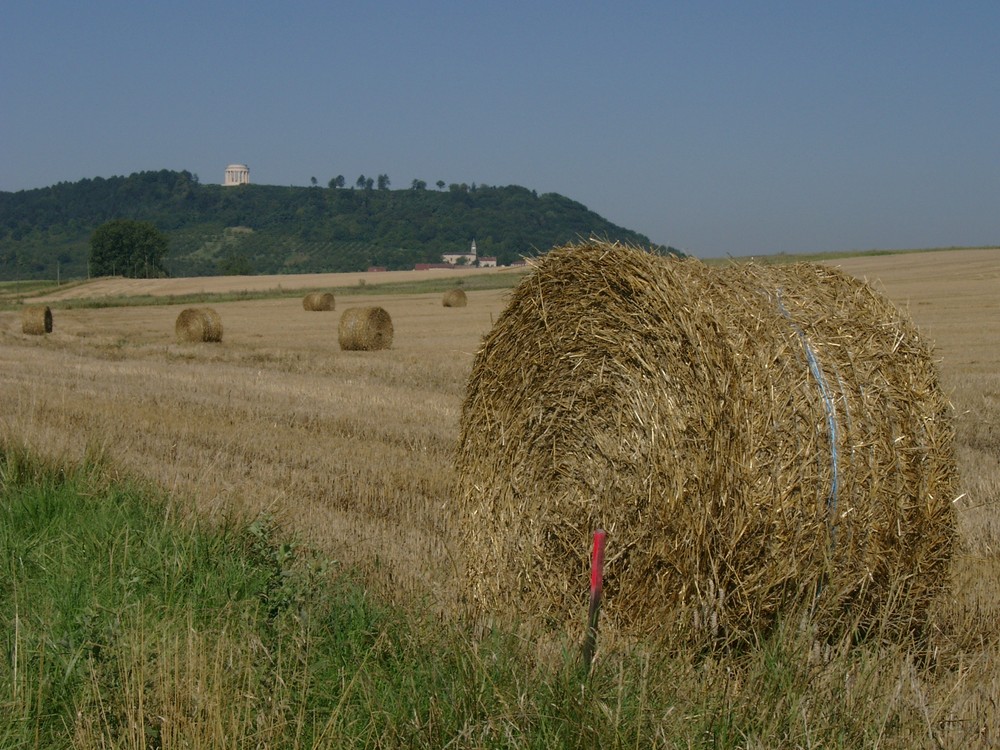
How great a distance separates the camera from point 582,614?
513 centimetres

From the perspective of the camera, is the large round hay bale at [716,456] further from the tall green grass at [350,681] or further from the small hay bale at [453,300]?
the small hay bale at [453,300]

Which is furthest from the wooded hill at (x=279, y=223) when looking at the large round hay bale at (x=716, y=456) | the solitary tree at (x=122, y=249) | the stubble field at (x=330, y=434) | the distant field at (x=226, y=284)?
the large round hay bale at (x=716, y=456)

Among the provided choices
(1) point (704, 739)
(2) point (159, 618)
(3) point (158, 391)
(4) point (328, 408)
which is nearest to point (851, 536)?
(1) point (704, 739)

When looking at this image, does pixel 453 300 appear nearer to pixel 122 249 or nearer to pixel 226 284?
pixel 226 284

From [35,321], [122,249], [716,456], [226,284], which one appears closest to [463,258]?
[122,249]

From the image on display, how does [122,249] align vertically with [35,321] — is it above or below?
above

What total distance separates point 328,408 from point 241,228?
156967 mm

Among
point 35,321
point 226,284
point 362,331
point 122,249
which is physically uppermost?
point 122,249

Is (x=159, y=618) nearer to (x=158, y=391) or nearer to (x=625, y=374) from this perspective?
(x=625, y=374)

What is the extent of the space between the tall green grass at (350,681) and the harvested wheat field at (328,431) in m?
0.83

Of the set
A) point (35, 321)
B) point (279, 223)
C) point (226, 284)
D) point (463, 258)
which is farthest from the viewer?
point (279, 223)

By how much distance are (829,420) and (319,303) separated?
3675 cm

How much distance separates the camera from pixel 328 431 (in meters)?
11.1

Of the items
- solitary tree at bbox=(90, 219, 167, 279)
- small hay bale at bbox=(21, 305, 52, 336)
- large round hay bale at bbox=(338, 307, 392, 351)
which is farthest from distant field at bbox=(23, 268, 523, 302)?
large round hay bale at bbox=(338, 307, 392, 351)
